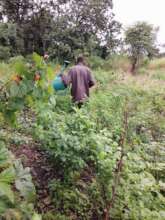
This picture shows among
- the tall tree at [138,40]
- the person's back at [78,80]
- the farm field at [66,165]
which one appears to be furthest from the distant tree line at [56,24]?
the farm field at [66,165]

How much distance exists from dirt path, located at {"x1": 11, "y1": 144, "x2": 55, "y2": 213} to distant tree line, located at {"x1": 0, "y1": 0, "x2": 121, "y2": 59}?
14675 mm

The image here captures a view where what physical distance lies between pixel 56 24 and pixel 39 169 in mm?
15926

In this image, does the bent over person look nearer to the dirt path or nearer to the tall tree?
the dirt path

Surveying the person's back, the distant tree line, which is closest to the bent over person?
the person's back

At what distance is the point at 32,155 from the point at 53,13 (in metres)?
16.5

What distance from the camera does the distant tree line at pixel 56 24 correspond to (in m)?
18.9

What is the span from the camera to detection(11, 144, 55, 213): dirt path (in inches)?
132

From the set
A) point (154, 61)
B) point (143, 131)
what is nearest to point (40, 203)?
point (143, 131)

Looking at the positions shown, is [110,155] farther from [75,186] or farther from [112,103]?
[112,103]

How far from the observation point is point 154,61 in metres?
23.5

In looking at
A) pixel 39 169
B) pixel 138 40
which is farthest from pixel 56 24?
pixel 39 169

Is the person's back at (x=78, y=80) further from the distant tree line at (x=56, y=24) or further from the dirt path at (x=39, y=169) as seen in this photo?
the distant tree line at (x=56, y=24)

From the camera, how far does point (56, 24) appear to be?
1897 cm

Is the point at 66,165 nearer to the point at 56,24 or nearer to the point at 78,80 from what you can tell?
the point at 78,80
